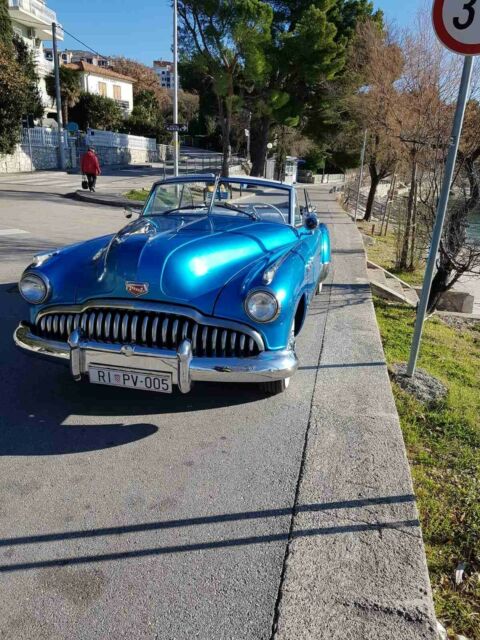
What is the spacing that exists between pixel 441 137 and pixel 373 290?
8.86ft

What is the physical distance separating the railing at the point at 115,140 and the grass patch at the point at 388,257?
21429 millimetres

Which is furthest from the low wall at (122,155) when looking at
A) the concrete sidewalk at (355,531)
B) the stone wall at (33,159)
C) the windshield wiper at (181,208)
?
the concrete sidewalk at (355,531)

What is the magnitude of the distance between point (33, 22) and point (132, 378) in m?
40.3

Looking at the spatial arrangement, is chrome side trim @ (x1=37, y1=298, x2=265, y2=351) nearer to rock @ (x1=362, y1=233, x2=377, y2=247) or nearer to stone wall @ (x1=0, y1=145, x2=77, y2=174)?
rock @ (x1=362, y1=233, x2=377, y2=247)

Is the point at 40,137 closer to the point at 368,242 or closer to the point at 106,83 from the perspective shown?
the point at 368,242

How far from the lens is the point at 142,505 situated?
2.44 metres

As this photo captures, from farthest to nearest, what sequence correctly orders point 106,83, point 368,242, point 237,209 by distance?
point 106,83 → point 368,242 → point 237,209

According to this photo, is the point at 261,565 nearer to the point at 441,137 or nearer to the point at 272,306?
the point at 272,306

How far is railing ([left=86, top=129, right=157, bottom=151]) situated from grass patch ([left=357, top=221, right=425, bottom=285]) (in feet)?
Result: 70.3

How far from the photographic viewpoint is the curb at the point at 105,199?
50.2 ft

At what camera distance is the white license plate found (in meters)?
2.98

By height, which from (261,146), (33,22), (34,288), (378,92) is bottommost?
(34,288)

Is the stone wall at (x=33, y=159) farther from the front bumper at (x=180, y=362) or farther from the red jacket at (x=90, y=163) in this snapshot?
the front bumper at (x=180, y=362)

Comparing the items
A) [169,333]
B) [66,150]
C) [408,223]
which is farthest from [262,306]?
[66,150]
